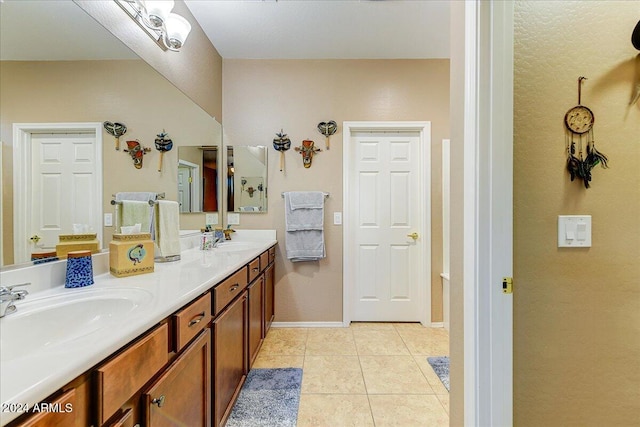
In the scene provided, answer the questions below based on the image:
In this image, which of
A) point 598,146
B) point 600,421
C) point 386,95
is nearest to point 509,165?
point 598,146

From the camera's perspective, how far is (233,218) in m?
Answer: 2.60

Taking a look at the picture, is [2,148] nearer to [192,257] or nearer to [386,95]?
[192,257]

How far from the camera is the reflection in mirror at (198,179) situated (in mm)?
1987

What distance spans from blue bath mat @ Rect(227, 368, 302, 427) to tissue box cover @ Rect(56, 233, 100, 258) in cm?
115

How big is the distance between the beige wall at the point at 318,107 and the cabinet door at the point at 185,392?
4.92 feet

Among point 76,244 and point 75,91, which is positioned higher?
point 75,91

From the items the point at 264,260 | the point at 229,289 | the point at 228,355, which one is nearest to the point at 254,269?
the point at 264,260

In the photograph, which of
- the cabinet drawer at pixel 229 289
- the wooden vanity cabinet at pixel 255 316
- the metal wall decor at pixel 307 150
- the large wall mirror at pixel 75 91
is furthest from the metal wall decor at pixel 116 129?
the metal wall decor at pixel 307 150

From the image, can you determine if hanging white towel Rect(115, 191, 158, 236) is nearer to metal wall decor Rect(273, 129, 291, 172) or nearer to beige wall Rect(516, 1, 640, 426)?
metal wall decor Rect(273, 129, 291, 172)

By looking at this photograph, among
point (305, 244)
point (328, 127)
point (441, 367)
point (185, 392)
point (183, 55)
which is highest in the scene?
point (183, 55)

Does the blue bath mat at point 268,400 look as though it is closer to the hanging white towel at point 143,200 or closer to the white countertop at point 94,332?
the white countertop at point 94,332

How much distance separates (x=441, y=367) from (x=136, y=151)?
248 cm

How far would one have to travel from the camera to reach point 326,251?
8.55 feet

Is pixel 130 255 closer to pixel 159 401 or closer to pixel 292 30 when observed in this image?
pixel 159 401
